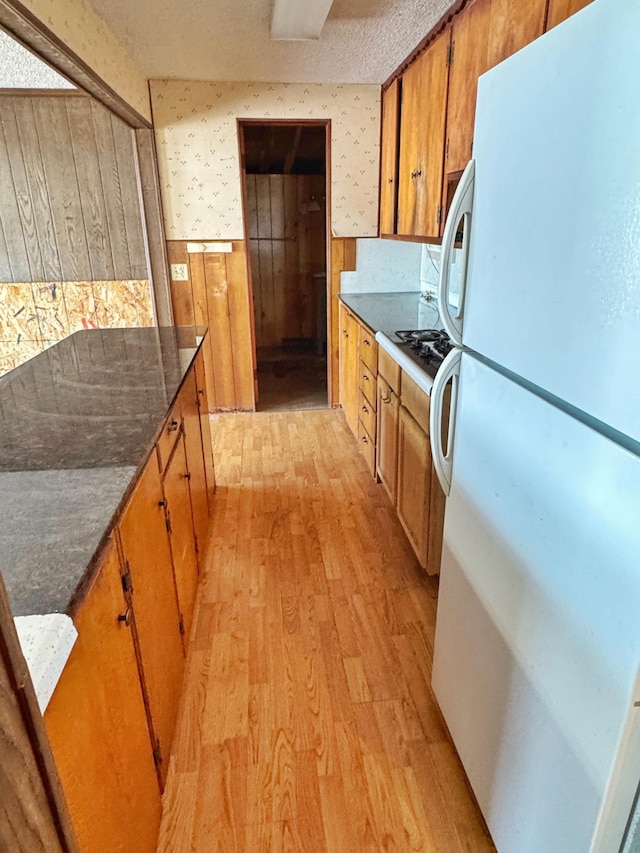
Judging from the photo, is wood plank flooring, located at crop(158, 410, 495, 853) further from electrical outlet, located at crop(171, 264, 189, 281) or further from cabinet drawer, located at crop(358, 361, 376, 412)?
electrical outlet, located at crop(171, 264, 189, 281)

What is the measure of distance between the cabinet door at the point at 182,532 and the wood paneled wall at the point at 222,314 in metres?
2.29

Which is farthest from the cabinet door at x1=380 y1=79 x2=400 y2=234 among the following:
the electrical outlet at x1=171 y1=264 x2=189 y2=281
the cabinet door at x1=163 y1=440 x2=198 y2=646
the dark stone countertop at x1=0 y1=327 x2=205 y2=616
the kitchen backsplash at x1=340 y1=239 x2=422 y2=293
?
the cabinet door at x1=163 y1=440 x2=198 y2=646

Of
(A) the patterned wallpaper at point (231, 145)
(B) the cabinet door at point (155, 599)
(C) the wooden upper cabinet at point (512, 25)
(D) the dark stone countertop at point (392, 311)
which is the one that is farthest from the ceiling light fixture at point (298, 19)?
(B) the cabinet door at point (155, 599)

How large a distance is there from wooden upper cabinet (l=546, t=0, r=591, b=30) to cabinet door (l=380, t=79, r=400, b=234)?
182cm

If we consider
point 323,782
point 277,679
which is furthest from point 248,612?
point 323,782

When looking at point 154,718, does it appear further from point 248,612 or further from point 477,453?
point 477,453

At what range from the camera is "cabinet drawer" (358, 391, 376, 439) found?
3.08 metres

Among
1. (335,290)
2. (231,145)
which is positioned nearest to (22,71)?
(231,145)

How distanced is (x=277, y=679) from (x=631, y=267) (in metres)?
1.65

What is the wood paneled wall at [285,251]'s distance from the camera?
593cm

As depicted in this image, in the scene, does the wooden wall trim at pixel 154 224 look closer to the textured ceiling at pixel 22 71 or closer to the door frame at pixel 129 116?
the door frame at pixel 129 116

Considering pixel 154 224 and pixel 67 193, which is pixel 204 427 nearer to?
pixel 154 224

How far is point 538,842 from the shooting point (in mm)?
1050

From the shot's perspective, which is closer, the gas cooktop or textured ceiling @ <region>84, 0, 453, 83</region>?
the gas cooktop
